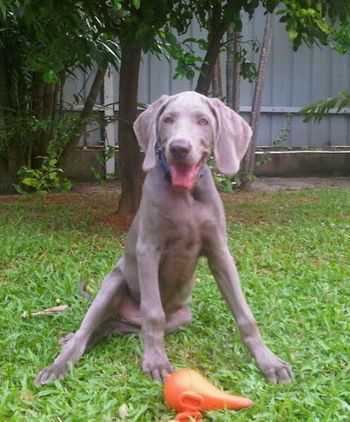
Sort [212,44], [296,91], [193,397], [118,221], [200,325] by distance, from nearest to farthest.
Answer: [193,397] → [200,325] → [212,44] → [118,221] → [296,91]

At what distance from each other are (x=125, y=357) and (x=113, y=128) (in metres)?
7.41

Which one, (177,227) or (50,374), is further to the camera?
(177,227)

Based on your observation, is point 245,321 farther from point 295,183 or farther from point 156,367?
point 295,183

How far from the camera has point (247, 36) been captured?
10.7m

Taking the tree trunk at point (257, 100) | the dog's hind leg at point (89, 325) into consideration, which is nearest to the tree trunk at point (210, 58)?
the tree trunk at point (257, 100)

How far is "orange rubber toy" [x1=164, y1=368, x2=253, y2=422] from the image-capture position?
2.50m

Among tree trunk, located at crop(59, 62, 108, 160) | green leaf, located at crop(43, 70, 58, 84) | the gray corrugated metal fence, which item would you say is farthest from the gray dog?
the gray corrugated metal fence

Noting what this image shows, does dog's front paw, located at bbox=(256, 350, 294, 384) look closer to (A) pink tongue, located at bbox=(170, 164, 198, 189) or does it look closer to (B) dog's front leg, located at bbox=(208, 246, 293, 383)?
(B) dog's front leg, located at bbox=(208, 246, 293, 383)

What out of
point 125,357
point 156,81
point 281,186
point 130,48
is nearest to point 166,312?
point 125,357

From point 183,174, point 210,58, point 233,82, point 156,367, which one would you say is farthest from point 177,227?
point 233,82

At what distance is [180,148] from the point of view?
2.72 m

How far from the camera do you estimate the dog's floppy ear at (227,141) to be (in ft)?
9.78

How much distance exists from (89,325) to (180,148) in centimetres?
101

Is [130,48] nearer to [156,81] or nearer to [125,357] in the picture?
[125,357]
